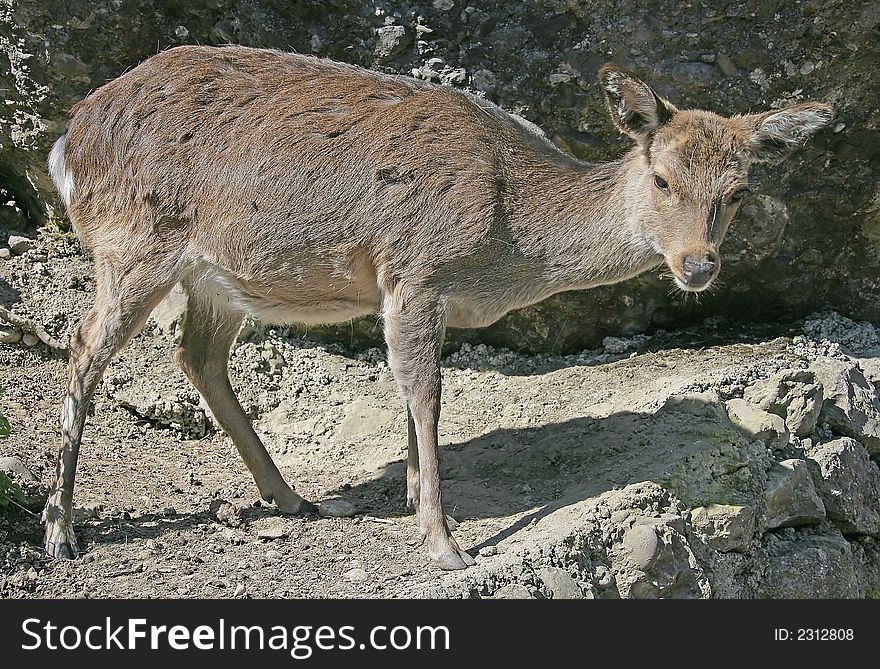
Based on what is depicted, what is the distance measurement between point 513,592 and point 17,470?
3.02 m

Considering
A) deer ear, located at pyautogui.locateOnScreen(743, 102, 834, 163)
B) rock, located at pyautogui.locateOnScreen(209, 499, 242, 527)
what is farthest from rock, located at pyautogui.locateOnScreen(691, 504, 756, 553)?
rock, located at pyautogui.locateOnScreen(209, 499, 242, 527)

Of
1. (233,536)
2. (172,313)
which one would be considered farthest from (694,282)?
(172,313)

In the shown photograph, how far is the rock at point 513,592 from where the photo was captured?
16.2 ft

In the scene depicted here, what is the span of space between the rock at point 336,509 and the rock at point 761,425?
242cm

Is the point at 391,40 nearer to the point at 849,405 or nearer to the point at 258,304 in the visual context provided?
the point at 258,304

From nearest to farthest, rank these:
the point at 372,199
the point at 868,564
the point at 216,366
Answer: the point at 372,199 < the point at 216,366 < the point at 868,564

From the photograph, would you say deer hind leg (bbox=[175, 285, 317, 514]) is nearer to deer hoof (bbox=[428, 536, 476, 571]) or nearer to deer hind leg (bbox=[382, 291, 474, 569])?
deer hind leg (bbox=[382, 291, 474, 569])

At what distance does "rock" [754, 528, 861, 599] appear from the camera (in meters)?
6.13

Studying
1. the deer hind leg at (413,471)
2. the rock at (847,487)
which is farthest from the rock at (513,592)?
the rock at (847,487)

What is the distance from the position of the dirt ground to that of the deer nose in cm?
122

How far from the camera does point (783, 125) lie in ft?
18.5

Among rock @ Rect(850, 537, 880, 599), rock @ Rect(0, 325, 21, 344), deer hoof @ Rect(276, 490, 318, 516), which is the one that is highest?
rock @ Rect(0, 325, 21, 344)
